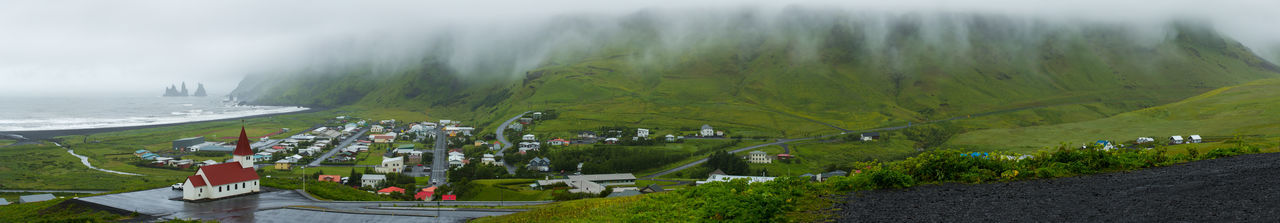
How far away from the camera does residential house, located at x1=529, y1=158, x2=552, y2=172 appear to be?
85.0m

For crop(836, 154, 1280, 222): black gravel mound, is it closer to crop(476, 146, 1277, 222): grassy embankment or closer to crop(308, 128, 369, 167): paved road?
crop(476, 146, 1277, 222): grassy embankment

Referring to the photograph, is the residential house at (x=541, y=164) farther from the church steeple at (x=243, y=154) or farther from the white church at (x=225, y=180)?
the white church at (x=225, y=180)

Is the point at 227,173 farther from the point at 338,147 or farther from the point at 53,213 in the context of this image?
the point at 338,147

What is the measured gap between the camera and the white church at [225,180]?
116ft

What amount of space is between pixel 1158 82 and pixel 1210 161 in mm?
225738

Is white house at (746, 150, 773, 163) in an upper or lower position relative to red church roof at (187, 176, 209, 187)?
lower

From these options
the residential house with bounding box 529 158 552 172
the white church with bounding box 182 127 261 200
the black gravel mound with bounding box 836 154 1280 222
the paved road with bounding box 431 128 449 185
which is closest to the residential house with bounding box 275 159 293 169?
the paved road with bounding box 431 128 449 185

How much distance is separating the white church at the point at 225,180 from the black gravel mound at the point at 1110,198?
37.5m

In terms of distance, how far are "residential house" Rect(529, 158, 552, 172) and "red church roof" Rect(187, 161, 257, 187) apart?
4714 cm

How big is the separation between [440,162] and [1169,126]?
11495cm

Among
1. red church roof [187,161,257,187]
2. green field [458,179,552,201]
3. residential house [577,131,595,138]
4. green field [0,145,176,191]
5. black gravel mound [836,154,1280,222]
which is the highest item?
black gravel mound [836,154,1280,222]

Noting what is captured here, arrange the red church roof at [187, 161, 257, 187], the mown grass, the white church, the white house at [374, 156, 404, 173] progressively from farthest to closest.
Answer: the white house at [374, 156, 404, 173]
the red church roof at [187, 161, 257, 187]
the white church
the mown grass

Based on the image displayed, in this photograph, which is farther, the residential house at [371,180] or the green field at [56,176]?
the residential house at [371,180]

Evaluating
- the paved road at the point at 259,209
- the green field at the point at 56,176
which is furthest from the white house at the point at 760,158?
the green field at the point at 56,176
